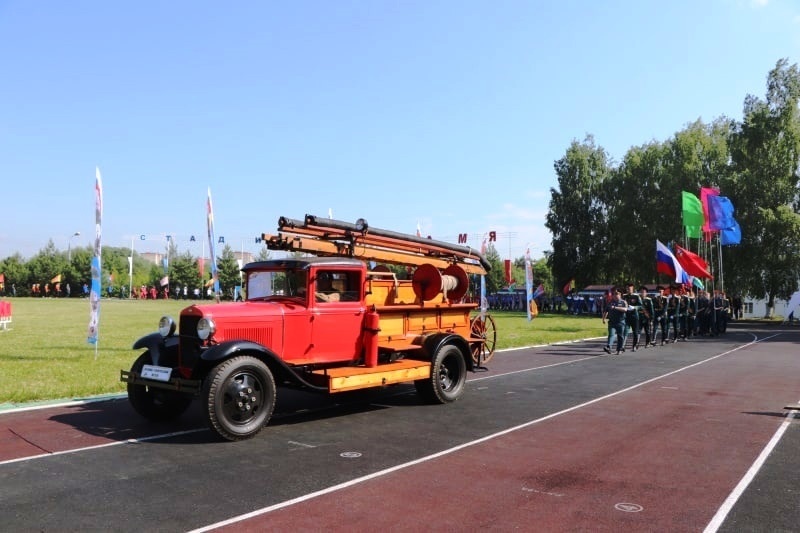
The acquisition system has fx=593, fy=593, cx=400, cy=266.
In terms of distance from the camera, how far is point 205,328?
23.0 ft

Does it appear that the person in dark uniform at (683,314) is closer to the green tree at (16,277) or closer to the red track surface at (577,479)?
the red track surface at (577,479)

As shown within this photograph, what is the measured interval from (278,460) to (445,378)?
3971 mm

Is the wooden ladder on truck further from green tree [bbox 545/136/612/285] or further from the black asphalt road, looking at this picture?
green tree [bbox 545/136/612/285]

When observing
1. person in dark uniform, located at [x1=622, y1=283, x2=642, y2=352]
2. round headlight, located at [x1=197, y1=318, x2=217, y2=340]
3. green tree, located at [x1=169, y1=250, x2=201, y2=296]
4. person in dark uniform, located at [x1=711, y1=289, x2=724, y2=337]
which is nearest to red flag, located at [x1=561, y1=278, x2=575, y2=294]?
person in dark uniform, located at [x1=711, y1=289, x2=724, y2=337]

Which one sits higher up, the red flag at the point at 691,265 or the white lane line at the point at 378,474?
the red flag at the point at 691,265

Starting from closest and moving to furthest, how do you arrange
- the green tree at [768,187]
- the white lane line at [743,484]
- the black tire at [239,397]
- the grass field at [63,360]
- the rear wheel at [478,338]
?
the white lane line at [743,484] < the black tire at [239,397] < the grass field at [63,360] < the rear wheel at [478,338] < the green tree at [768,187]

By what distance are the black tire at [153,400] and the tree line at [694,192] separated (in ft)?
129

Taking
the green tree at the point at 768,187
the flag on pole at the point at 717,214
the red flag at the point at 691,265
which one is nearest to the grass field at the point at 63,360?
the red flag at the point at 691,265

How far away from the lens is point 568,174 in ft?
175

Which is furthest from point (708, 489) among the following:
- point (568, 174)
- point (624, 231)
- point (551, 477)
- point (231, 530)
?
point (568, 174)

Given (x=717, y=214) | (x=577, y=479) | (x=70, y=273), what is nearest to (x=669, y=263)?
(x=717, y=214)

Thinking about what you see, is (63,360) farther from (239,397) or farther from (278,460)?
(278,460)

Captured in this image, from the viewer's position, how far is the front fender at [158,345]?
25.1 ft

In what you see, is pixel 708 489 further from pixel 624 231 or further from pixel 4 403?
pixel 624 231
